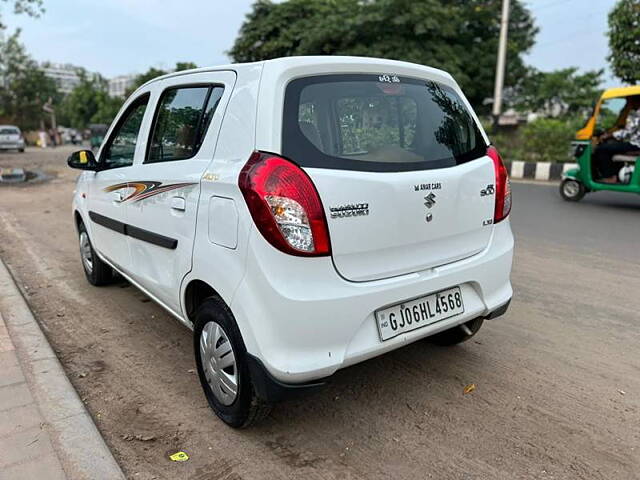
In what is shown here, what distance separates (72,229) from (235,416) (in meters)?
6.12

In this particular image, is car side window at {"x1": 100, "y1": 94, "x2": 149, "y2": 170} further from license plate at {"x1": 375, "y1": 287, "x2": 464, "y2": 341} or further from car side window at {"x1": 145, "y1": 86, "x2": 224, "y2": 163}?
license plate at {"x1": 375, "y1": 287, "x2": 464, "y2": 341}

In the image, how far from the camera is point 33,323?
390cm

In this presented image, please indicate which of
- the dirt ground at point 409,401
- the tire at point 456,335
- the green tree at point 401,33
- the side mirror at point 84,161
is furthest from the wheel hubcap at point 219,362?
the green tree at point 401,33

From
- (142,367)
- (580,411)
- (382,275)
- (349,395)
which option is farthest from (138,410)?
(580,411)

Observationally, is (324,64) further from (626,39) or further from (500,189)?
(626,39)

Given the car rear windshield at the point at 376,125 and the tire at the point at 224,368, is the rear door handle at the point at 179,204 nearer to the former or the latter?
the tire at the point at 224,368

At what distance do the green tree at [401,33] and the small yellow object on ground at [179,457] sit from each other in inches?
799

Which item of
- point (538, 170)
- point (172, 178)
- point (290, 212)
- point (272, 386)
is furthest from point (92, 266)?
point (538, 170)

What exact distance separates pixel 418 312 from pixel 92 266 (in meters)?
3.40

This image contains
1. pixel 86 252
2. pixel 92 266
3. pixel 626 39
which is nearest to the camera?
pixel 92 266

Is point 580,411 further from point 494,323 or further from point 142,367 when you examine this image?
point 142,367

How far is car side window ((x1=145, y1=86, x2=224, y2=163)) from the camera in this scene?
275 centimetres

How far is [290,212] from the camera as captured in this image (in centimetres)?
218

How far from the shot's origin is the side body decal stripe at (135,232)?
291cm
